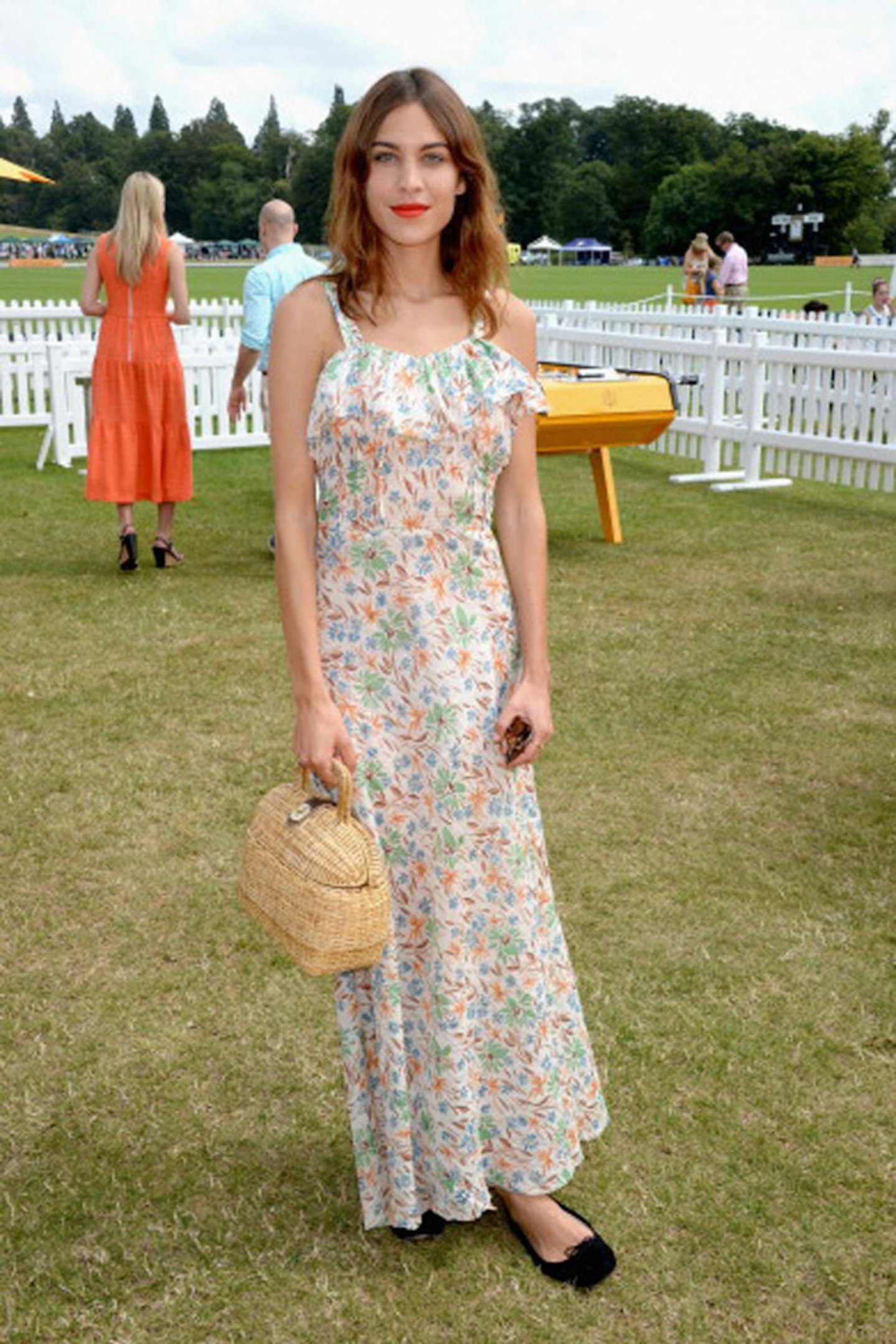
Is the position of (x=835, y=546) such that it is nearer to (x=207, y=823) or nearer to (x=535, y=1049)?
(x=207, y=823)

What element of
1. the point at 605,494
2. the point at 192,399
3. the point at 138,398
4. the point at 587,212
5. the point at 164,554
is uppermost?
the point at 587,212

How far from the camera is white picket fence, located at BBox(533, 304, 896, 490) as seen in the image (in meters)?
11.0

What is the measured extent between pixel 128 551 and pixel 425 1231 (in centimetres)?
627

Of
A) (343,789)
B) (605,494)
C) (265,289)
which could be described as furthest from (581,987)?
(605,494)

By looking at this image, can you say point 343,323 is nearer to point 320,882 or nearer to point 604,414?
point 320,882

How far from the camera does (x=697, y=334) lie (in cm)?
1712

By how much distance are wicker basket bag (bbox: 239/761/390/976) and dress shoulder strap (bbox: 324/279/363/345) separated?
73 centimetres

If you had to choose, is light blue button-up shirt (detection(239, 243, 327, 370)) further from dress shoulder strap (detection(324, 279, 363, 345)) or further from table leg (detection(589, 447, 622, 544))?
dress shoulder strap (detection(324, 279, 363, 345))

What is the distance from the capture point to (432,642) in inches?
98.4

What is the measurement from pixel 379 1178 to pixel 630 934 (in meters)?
1.51

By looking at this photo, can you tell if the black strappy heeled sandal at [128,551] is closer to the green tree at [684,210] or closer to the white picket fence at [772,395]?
the white picket fence at [772,395]

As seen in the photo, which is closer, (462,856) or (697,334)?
(462,856)

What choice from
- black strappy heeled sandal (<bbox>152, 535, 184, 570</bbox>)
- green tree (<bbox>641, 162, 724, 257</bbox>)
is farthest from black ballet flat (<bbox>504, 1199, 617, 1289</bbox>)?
green tree (<bbox>641, 162, 724, 257</bbox>)

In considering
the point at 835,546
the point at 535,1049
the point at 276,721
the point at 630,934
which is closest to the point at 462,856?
the point at 535,1049
